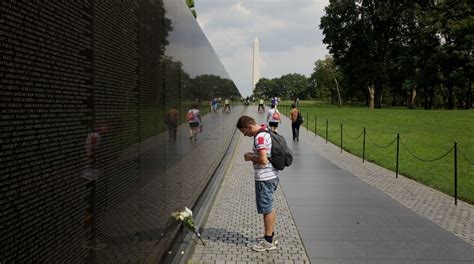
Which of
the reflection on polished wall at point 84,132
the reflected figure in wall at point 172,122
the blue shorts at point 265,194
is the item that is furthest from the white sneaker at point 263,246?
the reflected figure in wall at point 172,122

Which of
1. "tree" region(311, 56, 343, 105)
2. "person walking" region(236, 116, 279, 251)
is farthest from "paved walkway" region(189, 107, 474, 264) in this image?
"tree" region(311, 56, 343, 105)

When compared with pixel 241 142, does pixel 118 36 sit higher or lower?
higher

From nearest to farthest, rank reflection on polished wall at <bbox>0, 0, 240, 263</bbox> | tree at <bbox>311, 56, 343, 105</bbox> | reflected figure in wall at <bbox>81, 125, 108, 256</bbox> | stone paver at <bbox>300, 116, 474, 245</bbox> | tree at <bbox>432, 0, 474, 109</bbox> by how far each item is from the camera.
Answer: reflection on polished wall at <bbox>0, 0, 240, 263</bbox> < reflected figure in wall at <bbox>81, 125, 108, 256</bbox> < stone paver at <bbox>300, 116, 474, 245</bbox> < tree at <bbox>432, 0, 474, 109</bbox> < tree at <bbox>311, 56, 343, 105</bbox>

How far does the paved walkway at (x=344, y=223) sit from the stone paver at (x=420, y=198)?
0.02m

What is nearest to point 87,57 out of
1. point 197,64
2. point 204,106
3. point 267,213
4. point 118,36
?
point 118,36

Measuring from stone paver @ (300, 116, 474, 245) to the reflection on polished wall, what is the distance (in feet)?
14.6

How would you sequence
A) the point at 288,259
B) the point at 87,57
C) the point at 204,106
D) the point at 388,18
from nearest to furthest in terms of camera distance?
1. the point at 87,57
2. the point at 288,259
3. the point at 204,106
4. the point at 388,18

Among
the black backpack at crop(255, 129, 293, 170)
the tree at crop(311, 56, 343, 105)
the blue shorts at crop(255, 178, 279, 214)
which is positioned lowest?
the blue shorts at crop(255, 178, 279, 214)

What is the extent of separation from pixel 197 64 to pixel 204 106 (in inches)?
64.2

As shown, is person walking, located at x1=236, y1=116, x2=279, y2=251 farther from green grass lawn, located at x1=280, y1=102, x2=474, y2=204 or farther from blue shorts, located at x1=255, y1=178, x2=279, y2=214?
green grass lawn, located at x1=280, y1=102, x2=474, y2=204

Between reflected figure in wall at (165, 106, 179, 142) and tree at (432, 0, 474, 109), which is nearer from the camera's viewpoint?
reflected figure in wall at (165, 106, 179, 142)

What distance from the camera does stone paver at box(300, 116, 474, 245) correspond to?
697 cm

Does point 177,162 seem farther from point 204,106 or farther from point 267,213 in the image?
point 204,106

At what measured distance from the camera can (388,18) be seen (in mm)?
54312
